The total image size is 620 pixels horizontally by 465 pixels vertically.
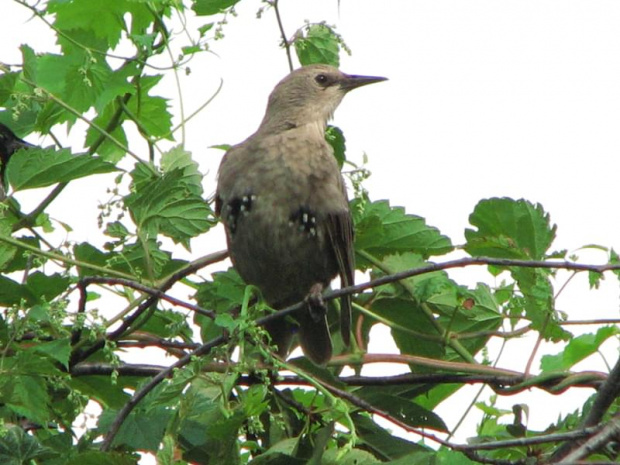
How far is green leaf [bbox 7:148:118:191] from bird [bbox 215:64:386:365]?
111 centimetres

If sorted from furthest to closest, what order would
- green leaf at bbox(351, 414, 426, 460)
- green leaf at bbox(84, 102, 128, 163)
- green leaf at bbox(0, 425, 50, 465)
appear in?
green leaf at bbox(84, 102, 128, 163) < green leaf at bbox(351, 414, 426, 460) < green leaf at bbox(0, 425, 50, 465)

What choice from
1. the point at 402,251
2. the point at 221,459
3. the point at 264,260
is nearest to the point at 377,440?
the point at 221,459

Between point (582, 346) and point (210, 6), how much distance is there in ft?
5.84

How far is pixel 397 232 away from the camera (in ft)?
12.8

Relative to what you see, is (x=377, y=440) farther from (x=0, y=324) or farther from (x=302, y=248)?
(x=302, y=248)

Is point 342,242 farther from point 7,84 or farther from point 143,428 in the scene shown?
point 143,428

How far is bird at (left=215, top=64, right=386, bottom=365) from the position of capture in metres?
4.71

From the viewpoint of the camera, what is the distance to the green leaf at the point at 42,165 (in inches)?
140

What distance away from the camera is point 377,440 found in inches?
129

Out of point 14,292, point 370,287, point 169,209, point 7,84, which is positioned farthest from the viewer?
point 7,84

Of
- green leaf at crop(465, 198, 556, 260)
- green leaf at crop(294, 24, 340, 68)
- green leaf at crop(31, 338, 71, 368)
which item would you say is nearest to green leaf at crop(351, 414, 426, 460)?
green leaf at crop(465, 198, 556, 260)

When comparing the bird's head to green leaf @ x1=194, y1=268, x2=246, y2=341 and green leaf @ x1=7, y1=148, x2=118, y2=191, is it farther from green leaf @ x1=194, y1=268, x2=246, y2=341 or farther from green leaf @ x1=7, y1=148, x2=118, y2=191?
green leaf @ x1=7, y1=148, x2=118, y2=191

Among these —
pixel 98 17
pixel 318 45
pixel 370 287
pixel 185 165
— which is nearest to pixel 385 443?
pixel 370 287

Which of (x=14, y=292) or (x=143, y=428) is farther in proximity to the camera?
(x=14, y=292)
